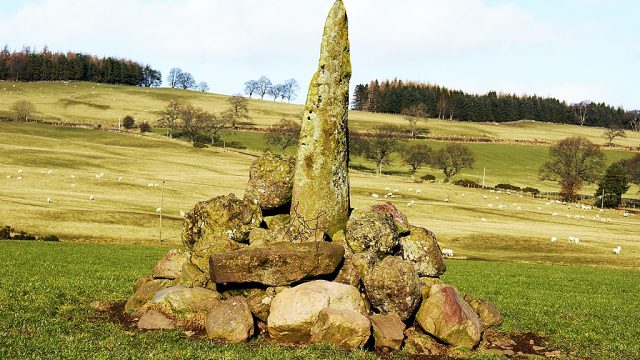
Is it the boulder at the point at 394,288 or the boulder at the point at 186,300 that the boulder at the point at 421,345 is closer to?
the boulder at the point at 394,288

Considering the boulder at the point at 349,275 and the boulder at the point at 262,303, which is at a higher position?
the boulder at the point at 349,275

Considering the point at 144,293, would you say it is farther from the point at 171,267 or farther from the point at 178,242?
the point at 178,242

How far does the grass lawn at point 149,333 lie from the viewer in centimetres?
1609

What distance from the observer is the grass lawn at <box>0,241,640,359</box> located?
52.8 feet

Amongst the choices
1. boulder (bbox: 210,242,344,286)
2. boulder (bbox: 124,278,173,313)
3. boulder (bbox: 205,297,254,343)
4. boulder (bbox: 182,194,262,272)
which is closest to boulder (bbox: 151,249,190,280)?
boulder (bbox: 124,278,173,313)

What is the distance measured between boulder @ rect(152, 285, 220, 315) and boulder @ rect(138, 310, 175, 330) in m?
0.33

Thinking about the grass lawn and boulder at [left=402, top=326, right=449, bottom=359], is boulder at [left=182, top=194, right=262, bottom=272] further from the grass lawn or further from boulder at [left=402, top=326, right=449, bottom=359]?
boulder at [left=402, top=326, right=449, bottom=359]

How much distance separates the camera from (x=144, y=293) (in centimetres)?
2112

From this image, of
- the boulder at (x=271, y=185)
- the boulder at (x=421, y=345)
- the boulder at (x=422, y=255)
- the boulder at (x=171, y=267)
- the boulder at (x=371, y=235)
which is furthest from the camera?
the boulder at (x=271, y=185)

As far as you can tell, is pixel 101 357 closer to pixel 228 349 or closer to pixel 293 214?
pixel 228 349

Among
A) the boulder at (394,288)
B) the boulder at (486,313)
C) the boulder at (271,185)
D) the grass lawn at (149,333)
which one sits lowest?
the grass lawn at (149,333)

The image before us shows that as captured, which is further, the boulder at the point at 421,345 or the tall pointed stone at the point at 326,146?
the tall pointed stone at the point at 326,146

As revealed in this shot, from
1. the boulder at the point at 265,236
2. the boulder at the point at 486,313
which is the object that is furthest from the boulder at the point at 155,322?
the boulder at the point at 486,313

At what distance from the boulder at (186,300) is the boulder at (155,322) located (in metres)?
0.33
